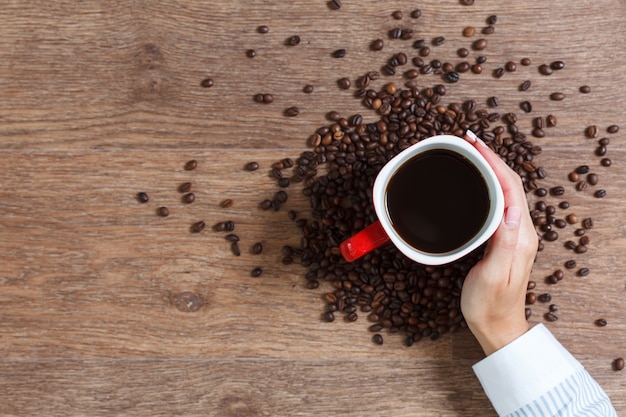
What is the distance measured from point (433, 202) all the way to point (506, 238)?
0.13m

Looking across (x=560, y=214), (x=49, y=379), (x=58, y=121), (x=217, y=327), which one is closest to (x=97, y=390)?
(x=49, y=379)

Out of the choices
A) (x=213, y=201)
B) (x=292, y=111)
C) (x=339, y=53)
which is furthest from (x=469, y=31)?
(x=213, y=201)

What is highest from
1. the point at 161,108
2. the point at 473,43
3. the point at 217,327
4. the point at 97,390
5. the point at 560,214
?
the point at 473,43

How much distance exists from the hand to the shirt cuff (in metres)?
0.02

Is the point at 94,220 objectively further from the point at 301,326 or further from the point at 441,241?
the point at 441,241

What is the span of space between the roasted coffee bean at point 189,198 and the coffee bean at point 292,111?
0.25 m

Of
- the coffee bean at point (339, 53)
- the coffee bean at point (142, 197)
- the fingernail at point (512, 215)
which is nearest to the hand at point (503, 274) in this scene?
the fingernail at point (512, 215)

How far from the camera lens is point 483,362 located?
1120 millimetres

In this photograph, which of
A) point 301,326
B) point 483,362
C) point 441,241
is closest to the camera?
point 441,241

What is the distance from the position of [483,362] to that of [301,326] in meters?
0.35

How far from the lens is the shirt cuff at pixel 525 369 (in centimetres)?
108

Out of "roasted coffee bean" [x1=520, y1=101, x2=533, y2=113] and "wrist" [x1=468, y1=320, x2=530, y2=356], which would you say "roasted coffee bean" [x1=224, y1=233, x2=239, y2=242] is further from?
"roasted coffee bean" [x1=520, y1=101, x2=533, y2=113]

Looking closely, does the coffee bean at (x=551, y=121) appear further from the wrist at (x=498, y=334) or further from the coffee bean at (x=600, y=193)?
the wrist at (x=498, y=334)

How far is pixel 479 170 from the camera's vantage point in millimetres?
Answer: 959
